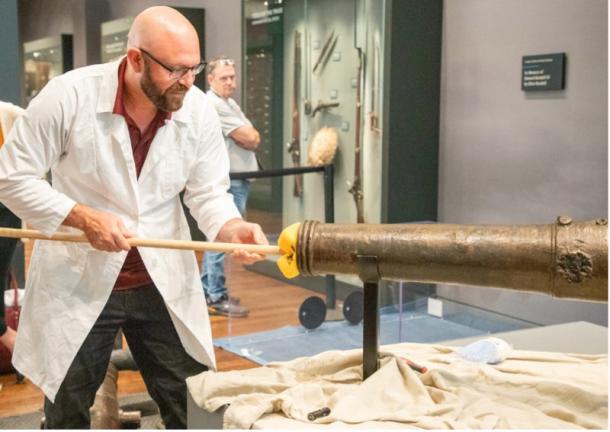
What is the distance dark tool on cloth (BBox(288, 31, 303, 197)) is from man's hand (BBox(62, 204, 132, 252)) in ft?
14.1

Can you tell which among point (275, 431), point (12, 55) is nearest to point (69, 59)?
point (12, 55)

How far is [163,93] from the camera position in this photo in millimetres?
Result: 2594

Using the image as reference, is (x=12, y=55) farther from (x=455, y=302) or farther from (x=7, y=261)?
(x=455, y=302)

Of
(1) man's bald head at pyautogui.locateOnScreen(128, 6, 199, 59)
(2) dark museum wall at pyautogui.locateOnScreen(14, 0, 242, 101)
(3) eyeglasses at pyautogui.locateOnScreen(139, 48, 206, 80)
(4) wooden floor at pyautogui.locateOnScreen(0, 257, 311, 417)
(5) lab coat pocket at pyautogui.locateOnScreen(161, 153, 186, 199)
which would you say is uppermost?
(2) dark museum wall at pyautogui.locateOnScreen(14, 0, 242, 101)

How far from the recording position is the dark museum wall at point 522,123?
203 inches

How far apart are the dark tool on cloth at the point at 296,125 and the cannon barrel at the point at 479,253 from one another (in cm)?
457

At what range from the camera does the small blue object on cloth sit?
8.75 ft

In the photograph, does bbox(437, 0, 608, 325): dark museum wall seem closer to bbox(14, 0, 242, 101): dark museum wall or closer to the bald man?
the bald man

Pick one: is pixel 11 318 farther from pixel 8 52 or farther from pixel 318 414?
pixel 318 414

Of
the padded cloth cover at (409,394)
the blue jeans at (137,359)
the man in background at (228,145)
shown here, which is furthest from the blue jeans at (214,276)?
the padded cloth cover at (409,394)

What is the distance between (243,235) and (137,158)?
1.26 ft

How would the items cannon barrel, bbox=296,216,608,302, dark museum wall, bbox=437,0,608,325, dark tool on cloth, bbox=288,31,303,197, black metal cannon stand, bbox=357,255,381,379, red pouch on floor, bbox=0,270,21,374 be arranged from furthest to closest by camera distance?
dark tool on cloth, bbox=288,31,303,197
dark museum wall, bbox=437,0,608,325
red pouch on floor, bbox=0,270,21,374
black metal cannon stand, bbox=357,255,381,379
cannon barrel, bbox=296,216,608,302

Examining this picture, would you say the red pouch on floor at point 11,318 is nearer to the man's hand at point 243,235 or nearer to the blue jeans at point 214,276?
the blue jeans at point 214,276

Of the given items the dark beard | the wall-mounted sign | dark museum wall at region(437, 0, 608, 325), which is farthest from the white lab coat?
the wall-mounted sign
